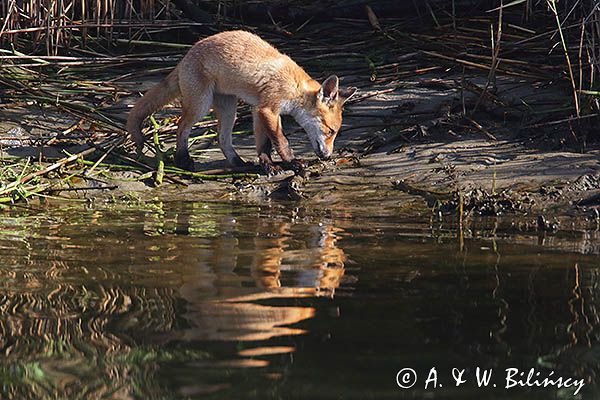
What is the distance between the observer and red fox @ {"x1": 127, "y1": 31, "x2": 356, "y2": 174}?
826 cm

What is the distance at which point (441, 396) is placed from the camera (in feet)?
9.95

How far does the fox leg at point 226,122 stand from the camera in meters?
8.55

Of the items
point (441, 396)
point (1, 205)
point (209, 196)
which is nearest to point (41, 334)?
point (441, 396)

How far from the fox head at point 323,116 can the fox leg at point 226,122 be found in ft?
1.95

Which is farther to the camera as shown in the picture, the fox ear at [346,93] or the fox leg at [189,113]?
the fox ear at [346,93]

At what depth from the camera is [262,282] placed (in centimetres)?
460

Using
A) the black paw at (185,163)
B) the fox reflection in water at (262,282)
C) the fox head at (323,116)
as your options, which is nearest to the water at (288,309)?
the fox reflection in water at (262,282)

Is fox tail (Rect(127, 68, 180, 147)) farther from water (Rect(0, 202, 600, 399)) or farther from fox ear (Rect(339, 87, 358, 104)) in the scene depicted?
water (Rect(0, 202, 600, 399))

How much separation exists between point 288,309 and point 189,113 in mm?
4467

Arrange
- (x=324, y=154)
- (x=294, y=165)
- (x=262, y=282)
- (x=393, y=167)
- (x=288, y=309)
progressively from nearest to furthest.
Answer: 1. (x=288, y=309)
2. (x=262, y=282)
3. (x=393, y=167)
4. (x=294, y=165)
5. (x=324, y=154)
